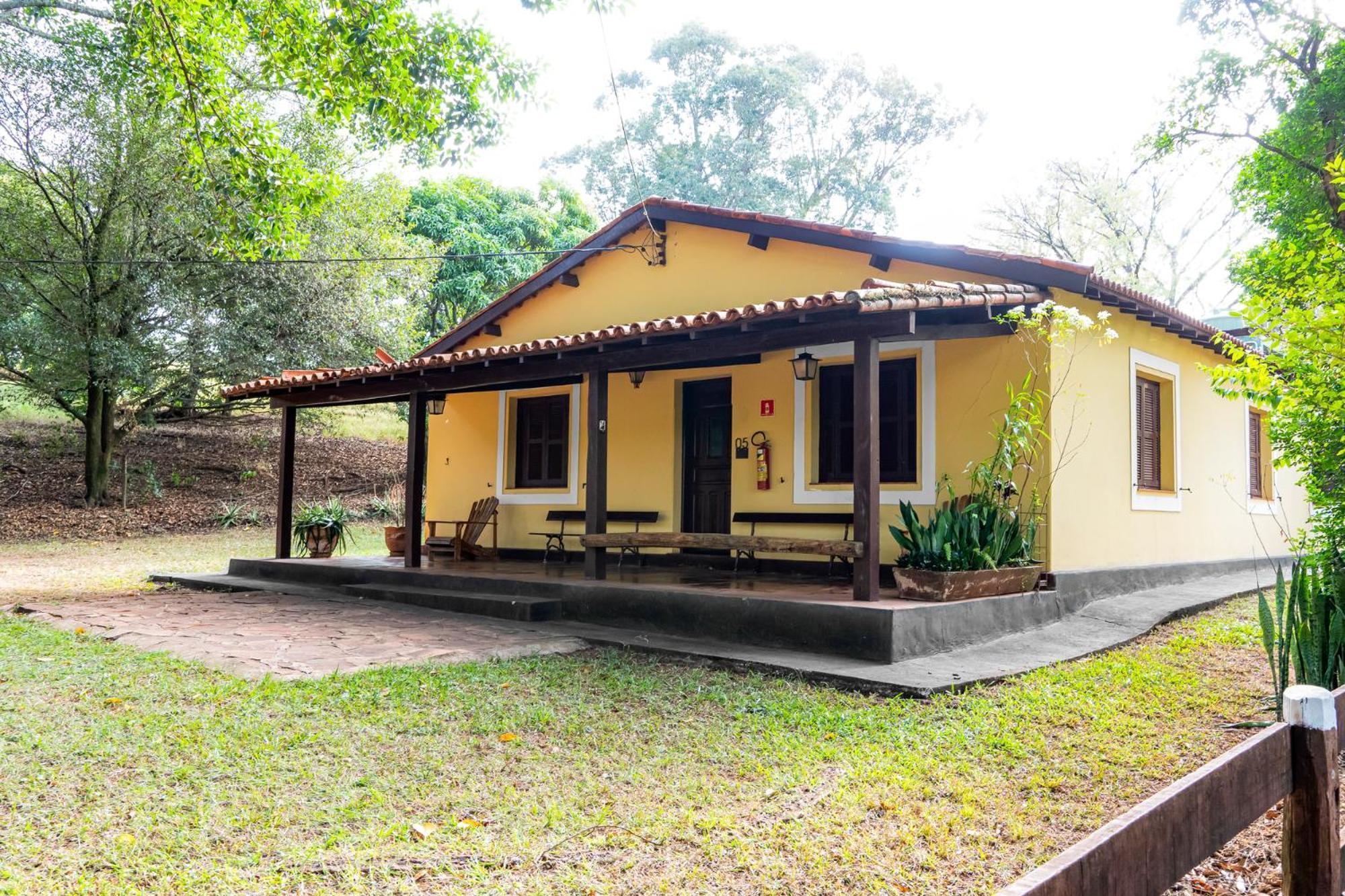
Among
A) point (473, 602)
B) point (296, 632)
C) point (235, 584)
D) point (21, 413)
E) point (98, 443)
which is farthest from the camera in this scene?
point (21, 413)

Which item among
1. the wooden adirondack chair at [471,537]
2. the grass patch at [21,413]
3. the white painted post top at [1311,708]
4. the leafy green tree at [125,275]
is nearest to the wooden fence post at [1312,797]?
the white painted post top at [1311,708]

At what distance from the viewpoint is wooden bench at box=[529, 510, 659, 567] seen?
10492mm

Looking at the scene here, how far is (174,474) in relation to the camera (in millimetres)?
19875

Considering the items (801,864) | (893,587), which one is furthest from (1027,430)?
(801,864)

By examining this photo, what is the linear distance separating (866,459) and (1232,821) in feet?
15.7

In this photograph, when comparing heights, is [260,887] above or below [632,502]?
below

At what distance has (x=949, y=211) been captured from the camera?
2809 centimetres

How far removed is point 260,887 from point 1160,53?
1945cm

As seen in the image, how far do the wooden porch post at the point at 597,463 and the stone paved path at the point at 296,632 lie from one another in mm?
1100

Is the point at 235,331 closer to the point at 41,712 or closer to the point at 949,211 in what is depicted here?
the point at 41,712

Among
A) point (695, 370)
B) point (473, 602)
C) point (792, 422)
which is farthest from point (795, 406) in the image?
point (473, 602)

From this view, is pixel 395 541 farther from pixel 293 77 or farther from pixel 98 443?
pixel 98 443

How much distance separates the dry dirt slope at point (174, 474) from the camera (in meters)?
17.0

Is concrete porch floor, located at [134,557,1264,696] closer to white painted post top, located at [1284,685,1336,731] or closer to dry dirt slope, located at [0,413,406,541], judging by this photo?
white painted post top, located at [1284,685,1336,731]
